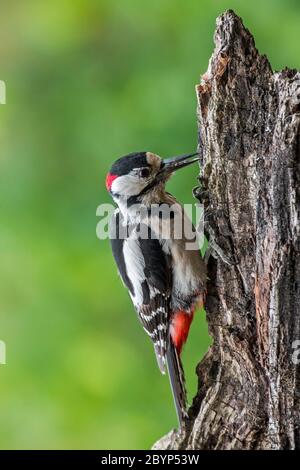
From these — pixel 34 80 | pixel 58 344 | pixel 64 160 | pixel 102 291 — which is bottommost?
pixel 58 344

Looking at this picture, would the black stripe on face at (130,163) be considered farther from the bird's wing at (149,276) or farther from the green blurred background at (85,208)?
the green blurred background at (85,208)

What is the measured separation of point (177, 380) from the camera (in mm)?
3273

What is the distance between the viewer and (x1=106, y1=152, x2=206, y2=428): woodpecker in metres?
3.36

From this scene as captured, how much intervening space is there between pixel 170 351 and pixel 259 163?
1025 mm

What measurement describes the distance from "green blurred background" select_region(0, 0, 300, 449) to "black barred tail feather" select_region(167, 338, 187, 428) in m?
0.79

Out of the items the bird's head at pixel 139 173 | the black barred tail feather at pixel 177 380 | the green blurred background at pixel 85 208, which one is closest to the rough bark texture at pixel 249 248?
the black barred tail feather at pixel 177 380

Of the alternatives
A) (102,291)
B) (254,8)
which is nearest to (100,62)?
(254,8)

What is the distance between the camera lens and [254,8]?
13.6 feet

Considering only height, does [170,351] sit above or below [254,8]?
below

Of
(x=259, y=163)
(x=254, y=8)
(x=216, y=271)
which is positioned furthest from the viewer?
(x=254, y=8)

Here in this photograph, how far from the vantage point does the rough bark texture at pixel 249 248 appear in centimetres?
261

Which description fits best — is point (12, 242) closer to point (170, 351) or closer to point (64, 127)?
point (64, 127)

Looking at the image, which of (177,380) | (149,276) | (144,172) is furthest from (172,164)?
(177,380)

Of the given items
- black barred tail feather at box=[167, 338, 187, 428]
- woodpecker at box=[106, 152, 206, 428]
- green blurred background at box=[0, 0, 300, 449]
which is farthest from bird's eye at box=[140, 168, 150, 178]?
black barred tail feather at box=[167, 338, 187, 428]
